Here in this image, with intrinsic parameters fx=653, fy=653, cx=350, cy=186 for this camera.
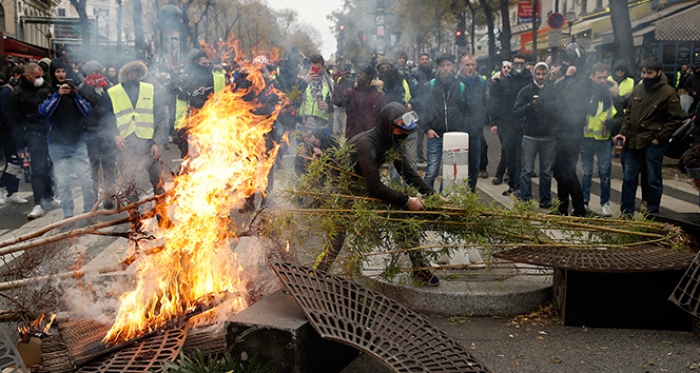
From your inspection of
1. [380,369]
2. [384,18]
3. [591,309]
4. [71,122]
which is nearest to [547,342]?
[591,309]

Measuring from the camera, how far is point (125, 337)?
13.6 ft

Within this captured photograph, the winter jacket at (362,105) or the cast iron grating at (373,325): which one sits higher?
the winter jacket at (362,105)

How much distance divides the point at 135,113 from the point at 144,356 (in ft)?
15.8

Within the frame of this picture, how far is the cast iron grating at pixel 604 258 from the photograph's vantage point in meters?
4.44

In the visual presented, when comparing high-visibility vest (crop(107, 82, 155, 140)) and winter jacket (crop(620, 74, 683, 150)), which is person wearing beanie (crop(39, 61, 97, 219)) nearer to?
high-visibility vest (crop(107, 82, 155, 140))

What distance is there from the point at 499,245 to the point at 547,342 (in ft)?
2.52

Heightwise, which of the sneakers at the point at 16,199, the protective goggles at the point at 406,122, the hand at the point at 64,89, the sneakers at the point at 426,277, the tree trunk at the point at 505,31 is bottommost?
the sneakers at the point at 426,277

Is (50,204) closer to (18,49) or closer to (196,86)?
(196,86)

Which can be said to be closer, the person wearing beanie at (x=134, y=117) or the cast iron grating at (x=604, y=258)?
the cast iron grating at (x=604, y=258)

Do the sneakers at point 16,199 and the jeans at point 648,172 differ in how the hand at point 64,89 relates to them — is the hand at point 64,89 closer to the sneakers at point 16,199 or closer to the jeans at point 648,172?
the sneakers at point 16,199

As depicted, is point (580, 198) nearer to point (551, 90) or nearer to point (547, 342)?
point (551, 90)

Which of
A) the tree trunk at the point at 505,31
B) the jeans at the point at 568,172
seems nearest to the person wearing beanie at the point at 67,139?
the jeans at the point at 568,172

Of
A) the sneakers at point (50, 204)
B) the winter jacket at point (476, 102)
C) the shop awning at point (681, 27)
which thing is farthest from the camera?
the shop awning at point (681, 27)

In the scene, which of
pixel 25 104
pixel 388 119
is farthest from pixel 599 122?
pixel 25 104
